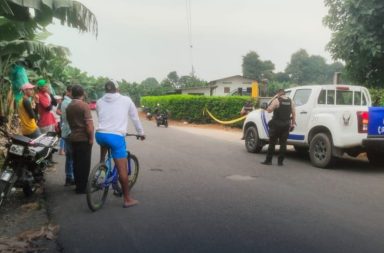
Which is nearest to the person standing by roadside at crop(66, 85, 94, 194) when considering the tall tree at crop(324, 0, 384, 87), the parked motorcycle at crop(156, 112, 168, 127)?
the tall tree at crop(324, 0, 384, 87)

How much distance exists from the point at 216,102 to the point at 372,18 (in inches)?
541

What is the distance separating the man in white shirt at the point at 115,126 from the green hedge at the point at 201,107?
60.4 ft

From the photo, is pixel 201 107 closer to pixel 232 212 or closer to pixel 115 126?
pixel 115 126

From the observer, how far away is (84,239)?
540 cm

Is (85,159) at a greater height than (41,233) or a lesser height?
greater

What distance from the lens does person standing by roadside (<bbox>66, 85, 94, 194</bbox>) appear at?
24.8 feet

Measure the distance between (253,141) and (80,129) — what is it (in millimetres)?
7338

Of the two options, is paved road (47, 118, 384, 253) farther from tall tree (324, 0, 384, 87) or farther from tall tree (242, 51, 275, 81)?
tall tree (242, 51, 275, 81)

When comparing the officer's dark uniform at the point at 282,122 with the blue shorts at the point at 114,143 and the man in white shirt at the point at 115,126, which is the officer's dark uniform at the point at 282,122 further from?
the blue shorts at the point at 114,143

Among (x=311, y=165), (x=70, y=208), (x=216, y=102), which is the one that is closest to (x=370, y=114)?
(x=311, y=165)

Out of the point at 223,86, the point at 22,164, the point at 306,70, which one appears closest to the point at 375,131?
the point at 22,164

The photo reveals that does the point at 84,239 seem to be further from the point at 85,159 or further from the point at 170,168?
the point at 170,168

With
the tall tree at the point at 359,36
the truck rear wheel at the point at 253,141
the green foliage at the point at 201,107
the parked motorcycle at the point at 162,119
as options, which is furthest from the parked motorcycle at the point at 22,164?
the parked motorcycle at the point at 162,119

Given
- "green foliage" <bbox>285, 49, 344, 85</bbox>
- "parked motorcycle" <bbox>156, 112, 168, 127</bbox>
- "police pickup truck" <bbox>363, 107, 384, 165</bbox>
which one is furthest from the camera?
"green foliage" <bbox>285, 49, 344, 85</bbox>
